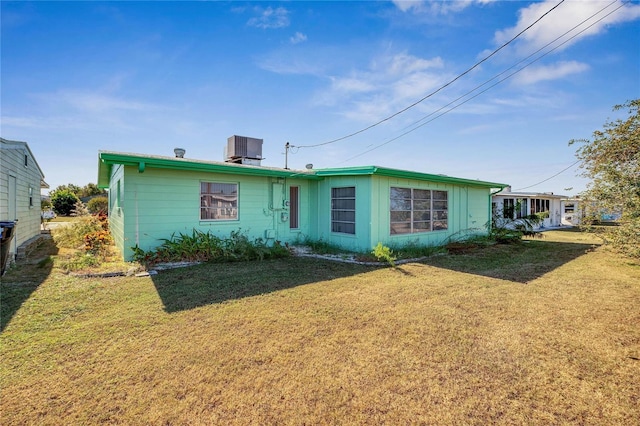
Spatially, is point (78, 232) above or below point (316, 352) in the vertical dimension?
above

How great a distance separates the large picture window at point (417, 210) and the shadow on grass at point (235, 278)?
2.88m

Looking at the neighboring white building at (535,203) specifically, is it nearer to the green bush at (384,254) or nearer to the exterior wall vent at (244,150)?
the green bush at (384,254)

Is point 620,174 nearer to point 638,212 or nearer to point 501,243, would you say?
point 638,212

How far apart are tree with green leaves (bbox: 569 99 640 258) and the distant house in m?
14.5

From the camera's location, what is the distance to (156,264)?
6.99 meters

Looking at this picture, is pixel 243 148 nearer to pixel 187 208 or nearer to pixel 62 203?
pixel 187 208

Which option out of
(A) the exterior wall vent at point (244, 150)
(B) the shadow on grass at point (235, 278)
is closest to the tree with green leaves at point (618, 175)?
(B) the shadow on grass at point (235, 278)

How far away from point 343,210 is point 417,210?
8.75 ft

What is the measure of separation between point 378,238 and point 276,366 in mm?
6400

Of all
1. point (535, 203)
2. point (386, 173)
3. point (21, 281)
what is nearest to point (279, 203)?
point (386, 173)

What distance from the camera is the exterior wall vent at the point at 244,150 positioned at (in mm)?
10992

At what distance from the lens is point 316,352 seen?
2994mm

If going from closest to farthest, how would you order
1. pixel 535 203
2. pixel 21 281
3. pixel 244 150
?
pixel 21 281 < pixel 244 150 < pixel 535 203

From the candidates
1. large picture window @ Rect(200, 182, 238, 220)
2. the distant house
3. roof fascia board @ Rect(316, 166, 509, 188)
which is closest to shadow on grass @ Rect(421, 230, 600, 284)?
roof fascia board @ Rect(316, 166, 509, 188)
